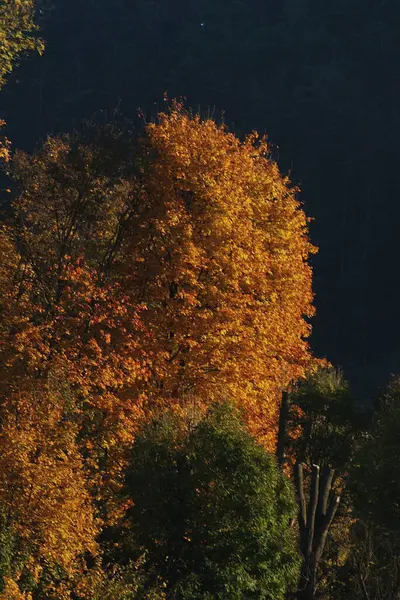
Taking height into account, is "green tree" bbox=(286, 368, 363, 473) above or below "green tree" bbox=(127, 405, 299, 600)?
above

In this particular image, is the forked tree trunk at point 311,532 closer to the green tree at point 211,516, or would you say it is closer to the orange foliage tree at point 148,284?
the orange foliage tree at point 148,284

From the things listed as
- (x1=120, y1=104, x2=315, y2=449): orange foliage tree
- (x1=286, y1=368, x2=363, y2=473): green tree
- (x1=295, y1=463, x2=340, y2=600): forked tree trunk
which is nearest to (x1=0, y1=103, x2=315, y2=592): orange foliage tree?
(x1=120, y1=104, x2=315, y2=449): orange foliage tree

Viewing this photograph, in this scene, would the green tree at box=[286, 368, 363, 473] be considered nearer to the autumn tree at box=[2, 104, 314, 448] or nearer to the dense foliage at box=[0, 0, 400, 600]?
the dense foliage at box=[0, 0, 400, 600]

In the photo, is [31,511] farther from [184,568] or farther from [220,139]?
[220,139]

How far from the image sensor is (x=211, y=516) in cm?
2484

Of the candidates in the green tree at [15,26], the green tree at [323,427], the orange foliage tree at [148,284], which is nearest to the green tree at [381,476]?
the orange foliage tree at [148,284]

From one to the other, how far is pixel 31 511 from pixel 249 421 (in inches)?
594

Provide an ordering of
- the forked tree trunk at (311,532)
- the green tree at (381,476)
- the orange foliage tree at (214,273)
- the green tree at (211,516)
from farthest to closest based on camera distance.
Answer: the orange foliage tree at (214,273) → the forked tree trunk at (311,532) → the green tree at (381,476) → the green tree at (211,516)

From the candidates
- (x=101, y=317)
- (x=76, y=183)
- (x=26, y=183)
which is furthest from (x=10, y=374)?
(x=26, y=183)

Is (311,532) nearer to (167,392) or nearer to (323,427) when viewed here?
(167,392)

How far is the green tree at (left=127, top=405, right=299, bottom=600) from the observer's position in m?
24.7

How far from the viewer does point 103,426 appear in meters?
33.7

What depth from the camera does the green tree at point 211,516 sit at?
24.7 metres

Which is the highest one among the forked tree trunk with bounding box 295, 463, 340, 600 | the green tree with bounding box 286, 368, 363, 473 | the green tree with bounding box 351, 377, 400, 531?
the green tree with bounding box 286, 368, 363, 473
